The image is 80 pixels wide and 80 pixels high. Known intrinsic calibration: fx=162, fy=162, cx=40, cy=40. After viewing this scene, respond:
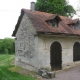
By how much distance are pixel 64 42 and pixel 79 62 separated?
3.59m

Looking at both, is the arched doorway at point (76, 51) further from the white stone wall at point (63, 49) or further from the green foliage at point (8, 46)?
the green foliage at point (8, 46)

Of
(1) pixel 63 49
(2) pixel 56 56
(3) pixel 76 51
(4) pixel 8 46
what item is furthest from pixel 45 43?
(4) pixel 8 46

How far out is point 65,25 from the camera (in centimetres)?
1995

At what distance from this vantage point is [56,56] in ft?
57.0

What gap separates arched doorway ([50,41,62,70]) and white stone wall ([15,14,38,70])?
1920 millimetres

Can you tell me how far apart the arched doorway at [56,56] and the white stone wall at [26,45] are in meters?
1.92

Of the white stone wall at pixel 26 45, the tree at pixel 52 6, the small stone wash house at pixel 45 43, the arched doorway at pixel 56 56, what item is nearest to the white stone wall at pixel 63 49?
the small stone wash house at pixel 45 43

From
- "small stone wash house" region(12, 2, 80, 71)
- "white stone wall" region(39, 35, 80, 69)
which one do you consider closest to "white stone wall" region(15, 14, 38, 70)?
"small stone wash house" region(12, 2, 80, 71)

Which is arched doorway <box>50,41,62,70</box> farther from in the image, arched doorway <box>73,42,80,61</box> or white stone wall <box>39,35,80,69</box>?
arched doorway <box>73,42,80,61</box>

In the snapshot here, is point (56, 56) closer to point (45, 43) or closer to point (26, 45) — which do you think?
point (45, 43)

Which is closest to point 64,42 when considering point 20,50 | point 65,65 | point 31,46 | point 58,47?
point 58,47

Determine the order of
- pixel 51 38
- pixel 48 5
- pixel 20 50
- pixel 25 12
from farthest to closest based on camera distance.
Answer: pixel 48 5 → pixel 20 50 → pixel 25 12 → pixel 51 38

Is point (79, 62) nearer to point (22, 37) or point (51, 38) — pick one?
point (51, 38)

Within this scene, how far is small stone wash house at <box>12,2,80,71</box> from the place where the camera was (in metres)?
16.0
